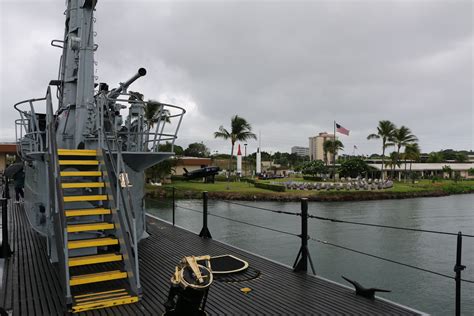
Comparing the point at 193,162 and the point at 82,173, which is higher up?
the point at 193,162

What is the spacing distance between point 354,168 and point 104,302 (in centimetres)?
5809

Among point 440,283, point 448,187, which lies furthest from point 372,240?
point 448,187

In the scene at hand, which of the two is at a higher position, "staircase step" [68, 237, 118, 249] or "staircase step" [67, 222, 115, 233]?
"staircase step" [67, 222, 115, 233]

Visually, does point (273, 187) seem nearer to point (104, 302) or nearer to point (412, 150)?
point (412, 150)

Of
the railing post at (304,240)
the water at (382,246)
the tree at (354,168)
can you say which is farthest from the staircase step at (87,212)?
the tree at (354,168)

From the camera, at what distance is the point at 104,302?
192 inches

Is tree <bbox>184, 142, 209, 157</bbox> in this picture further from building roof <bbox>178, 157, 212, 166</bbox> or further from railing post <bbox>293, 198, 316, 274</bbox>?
railing post <bbox>293, 198, 316, 274</bbox>

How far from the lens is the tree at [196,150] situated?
10125 centimetres

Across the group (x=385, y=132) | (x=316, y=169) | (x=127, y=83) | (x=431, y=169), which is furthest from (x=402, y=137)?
(x=127, y=83)

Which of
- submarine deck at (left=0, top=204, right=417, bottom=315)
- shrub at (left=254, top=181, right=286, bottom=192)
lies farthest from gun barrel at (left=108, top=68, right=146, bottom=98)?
shrub at (left=254, top=181, right=286, bottom=192)

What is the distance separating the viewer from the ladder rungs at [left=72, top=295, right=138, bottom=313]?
470 cm

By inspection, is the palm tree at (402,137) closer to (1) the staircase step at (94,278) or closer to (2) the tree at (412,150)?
(2) the tree at (412,150)

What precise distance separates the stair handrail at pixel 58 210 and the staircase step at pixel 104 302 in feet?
0.49

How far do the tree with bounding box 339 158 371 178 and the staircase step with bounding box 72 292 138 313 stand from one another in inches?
2264
